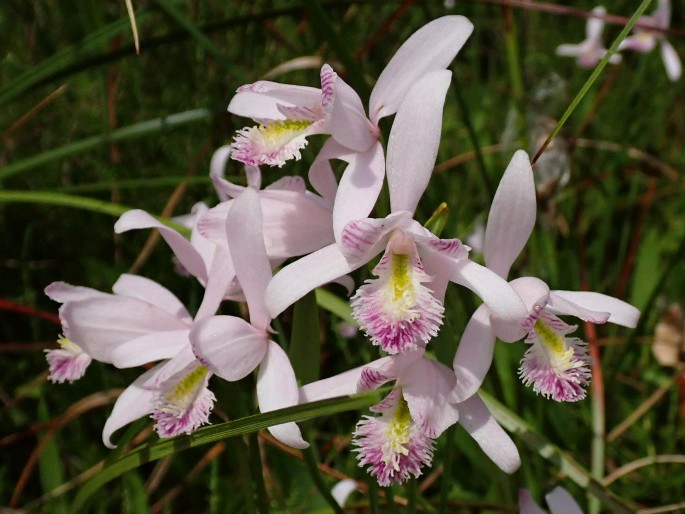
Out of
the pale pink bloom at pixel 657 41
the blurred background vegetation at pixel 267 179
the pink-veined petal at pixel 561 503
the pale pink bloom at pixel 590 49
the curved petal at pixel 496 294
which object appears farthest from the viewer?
the pale pink bloom at pixel 590 49

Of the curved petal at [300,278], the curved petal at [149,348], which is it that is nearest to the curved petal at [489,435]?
the curved petal at [300,278]

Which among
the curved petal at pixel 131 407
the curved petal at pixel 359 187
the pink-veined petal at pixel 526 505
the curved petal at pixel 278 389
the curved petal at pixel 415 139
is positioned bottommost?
the pink-veined petal at pixel 526 505

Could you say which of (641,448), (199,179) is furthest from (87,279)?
(641,448)

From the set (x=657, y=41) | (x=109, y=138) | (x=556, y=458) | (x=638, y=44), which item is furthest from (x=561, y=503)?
(x=657, y=41)

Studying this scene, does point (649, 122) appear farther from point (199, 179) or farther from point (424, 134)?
point (424, 134)

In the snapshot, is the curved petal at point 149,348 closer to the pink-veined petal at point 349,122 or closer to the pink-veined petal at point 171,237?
the pink-veined petal at point 171,237

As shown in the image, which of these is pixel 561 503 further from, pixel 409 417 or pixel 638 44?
pixel 638 44

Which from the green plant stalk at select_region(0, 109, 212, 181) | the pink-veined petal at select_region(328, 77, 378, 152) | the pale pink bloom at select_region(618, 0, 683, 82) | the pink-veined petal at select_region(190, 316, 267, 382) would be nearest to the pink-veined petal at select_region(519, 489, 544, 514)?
the pink-veined petal at select_region(190, 316, 267, 382)
